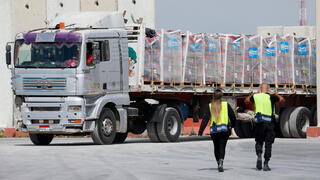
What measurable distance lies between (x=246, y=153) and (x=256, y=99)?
5142 millimetres

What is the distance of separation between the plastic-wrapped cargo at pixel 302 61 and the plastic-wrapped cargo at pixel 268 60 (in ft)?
4.28

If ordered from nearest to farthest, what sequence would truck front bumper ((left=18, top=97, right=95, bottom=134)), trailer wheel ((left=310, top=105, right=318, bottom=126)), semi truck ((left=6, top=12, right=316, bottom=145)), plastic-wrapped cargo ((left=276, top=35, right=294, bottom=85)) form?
1. semi truck ((left=6, top=12, right=316, bottom=145))
2. truck front bumper ((left=18, top=97, right=95, bottom=134))
3. plastic-wrapped cargo ((left=276, top=35, right=294, bottom=85))
4. trailer wheel ((left=310, top=105, right=318, bottom=126))

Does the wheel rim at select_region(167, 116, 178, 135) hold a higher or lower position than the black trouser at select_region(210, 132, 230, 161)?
lower

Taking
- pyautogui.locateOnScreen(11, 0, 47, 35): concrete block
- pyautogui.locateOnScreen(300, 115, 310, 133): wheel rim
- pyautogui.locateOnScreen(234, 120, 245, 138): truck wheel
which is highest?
pyautogui.locateOnScreen(11, 0, 47, 35): concrete block

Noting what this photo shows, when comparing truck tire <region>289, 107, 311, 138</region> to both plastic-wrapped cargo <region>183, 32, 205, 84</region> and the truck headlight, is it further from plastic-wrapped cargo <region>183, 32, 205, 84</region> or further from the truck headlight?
the truck headlight

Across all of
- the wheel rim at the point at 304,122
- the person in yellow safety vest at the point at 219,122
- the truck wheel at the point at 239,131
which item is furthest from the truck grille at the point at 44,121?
the wheel rim at the point at 304,122

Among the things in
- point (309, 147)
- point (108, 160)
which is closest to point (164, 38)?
point (309, 147)

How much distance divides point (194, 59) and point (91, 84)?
4548 mm

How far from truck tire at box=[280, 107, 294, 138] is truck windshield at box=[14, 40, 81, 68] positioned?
33.5ft

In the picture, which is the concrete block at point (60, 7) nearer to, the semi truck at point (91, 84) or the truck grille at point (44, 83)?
the semi truck at point (91, 84)

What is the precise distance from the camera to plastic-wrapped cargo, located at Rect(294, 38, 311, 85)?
29.3 metres

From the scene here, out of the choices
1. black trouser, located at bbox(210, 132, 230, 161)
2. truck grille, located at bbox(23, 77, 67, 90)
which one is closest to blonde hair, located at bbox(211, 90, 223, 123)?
black trouser, located at bbox(210, 132, 230, 161)

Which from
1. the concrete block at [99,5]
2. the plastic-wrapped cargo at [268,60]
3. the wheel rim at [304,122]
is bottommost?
the wheel rim at [304,122]

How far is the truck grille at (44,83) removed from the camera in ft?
71.0
